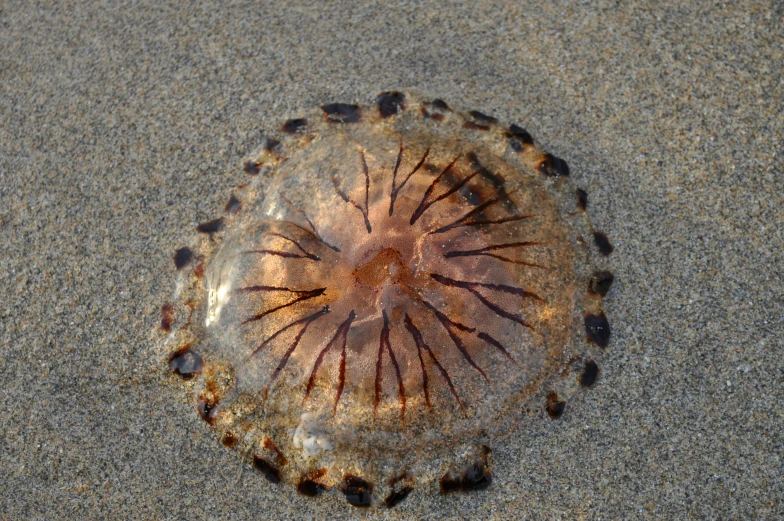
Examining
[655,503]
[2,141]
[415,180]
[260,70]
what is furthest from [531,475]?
[2,141]

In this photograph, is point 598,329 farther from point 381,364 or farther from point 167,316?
point 167,316

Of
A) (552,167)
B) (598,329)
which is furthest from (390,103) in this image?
(598,329)

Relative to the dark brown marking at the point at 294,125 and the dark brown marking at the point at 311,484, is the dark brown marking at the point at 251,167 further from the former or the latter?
the dark brown marking at the point at 311,484

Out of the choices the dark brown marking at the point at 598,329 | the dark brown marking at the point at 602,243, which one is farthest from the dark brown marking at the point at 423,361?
the dark brown marking at the point at 602,243

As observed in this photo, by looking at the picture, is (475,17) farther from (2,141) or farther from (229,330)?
(2,141)

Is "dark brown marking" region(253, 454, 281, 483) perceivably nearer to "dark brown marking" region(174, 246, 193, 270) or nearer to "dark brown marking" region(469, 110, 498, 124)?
"dark brown marking" region(174, 246, 193, 270)
